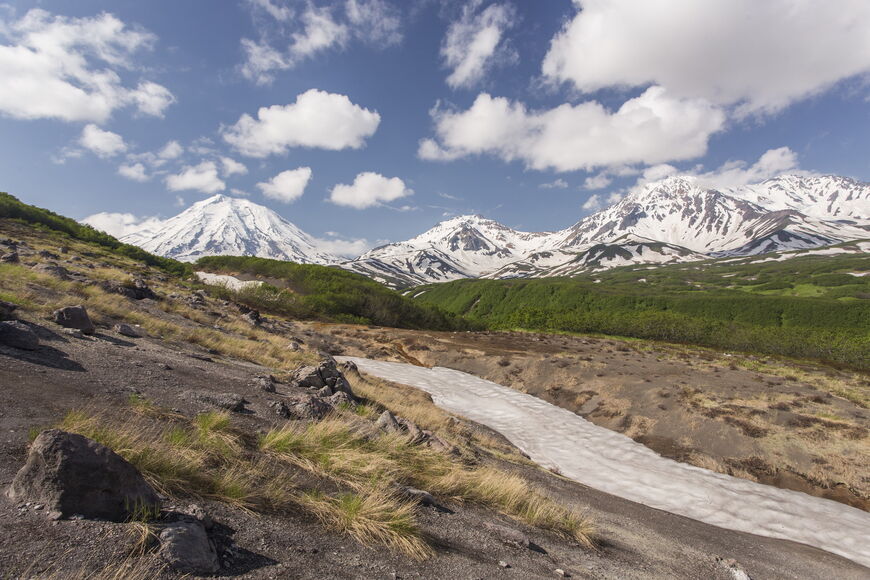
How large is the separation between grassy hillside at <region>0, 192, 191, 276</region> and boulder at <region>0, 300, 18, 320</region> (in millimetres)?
68566

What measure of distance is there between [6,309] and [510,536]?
13210 millimetres

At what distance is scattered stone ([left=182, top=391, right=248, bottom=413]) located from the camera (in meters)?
8.11

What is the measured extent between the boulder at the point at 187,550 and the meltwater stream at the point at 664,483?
1610 cm

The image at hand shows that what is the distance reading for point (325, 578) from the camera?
3727mm

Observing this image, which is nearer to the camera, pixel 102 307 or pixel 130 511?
pixel 130 511

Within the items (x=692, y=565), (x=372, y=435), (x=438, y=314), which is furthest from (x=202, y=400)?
(x=438, y=314)

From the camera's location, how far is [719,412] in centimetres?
2347

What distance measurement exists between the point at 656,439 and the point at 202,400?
2359 cm

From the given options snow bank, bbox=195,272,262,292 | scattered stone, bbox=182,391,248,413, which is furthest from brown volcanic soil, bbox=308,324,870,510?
snow bank, bbox=195,272,262,292

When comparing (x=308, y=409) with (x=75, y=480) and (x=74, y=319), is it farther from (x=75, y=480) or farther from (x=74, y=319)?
(x=74, y=319)

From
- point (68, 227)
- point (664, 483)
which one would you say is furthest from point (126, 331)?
→ point (68, 227)

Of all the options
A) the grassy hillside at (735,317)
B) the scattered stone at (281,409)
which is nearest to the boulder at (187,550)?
the scattered stone at (281,409)

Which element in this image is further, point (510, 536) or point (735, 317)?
point (735, 317)

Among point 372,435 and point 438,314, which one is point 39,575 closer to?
point 372,435
